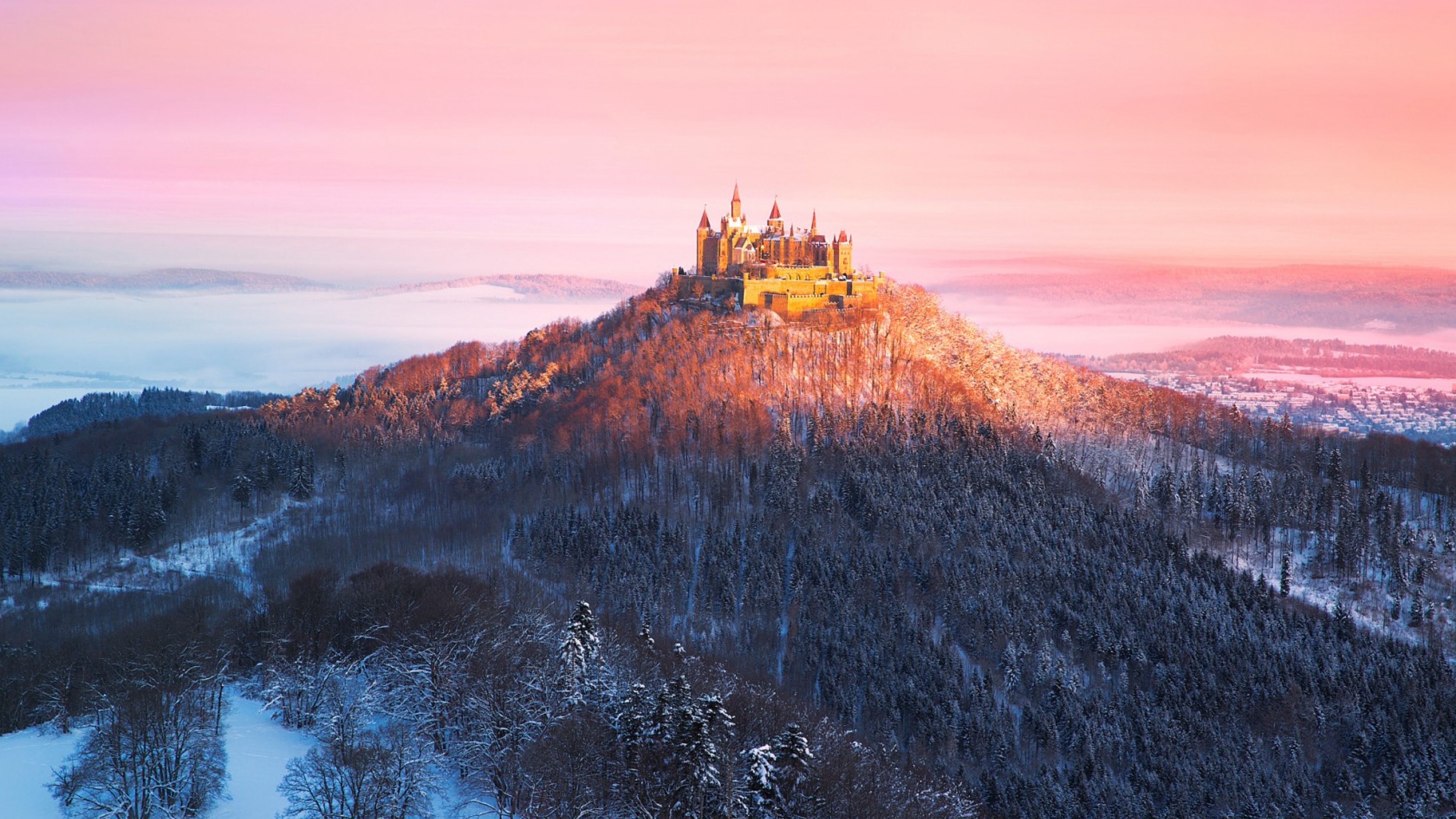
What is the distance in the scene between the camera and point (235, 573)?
10650 centimetres

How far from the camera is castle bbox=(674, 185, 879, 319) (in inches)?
5290

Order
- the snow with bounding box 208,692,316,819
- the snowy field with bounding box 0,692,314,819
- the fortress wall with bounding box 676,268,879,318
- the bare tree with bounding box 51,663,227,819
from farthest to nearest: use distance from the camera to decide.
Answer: the fortress wall with bounding box 676,268,879,318, the snow with bounding box 208,692,316,819, the snowy field with bounding box 0,692,314,819, the bare tree with bounding box 51,663,227,819

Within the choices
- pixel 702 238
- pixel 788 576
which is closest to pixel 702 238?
pixel 702 238

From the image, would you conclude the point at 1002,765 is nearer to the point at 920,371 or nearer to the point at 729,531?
the point at 729,531

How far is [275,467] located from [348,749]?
300ft

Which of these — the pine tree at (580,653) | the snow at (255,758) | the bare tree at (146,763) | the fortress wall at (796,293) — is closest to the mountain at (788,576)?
the pine tree at (580,653)

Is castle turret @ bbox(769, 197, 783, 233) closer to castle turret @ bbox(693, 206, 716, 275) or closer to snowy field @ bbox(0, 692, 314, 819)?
castle turret @ bbox(693, 206, 716, 275)

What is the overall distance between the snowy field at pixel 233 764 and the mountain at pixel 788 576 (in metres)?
1.83

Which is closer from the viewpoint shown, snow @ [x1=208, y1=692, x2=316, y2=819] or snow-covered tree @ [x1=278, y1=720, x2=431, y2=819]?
snow-covered tree @ [x1=278, y1=720, x2=431, y2=819]

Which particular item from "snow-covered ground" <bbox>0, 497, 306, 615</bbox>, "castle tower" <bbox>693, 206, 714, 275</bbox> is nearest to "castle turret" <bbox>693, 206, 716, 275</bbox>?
"castle tower" <bbox>693, 206, 714, 275</bbox>

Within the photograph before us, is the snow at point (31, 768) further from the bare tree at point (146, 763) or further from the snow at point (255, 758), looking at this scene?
the snow at point (255, 758)

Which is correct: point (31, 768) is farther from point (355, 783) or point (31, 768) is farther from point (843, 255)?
point (843, 255)

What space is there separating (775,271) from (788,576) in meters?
47.5

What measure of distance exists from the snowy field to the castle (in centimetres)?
8951
